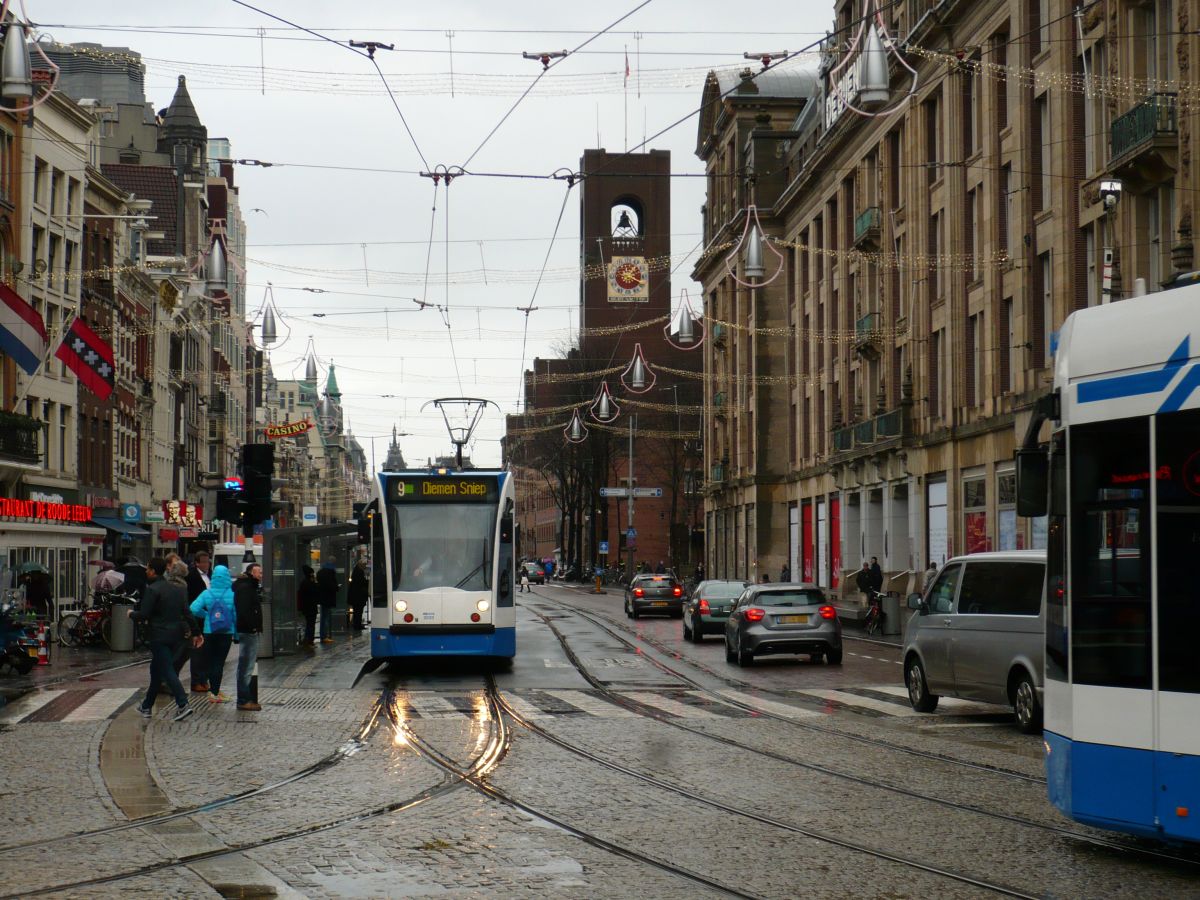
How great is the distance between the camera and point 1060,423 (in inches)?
398

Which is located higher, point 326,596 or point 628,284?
point 628,284

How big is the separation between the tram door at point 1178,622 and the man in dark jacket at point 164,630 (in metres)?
12.6

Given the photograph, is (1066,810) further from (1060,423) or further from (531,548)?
(531,548)

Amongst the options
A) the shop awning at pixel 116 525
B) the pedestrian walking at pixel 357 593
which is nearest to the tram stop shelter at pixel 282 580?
the pedestrian walking at pixel 357 593

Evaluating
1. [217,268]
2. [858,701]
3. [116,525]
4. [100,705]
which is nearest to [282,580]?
[217,268]

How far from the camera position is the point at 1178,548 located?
29.5 ft

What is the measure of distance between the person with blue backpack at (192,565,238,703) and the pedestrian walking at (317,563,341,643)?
14873mm

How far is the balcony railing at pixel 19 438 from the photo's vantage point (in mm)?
41906

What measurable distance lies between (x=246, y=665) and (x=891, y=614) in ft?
81.9

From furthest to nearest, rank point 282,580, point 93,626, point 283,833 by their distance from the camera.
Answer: point 93,626 → point 282,580 → point 283,833

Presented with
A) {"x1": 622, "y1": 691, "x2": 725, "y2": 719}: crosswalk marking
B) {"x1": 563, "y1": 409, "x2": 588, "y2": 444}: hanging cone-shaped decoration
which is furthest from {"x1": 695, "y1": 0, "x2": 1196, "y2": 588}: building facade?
{"x1": 563, "y1": 409, "x2": 588, "y2": 444}: hanging cone-shaped decoration

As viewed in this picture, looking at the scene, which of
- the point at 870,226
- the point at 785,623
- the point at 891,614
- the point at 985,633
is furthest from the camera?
the point at 870,226

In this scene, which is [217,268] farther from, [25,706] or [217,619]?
[25,706]

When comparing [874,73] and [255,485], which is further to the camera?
[874,73]
